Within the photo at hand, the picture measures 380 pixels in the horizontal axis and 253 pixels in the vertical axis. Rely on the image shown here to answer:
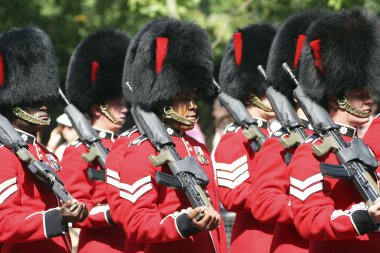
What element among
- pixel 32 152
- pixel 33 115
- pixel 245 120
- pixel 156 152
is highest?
pixel 156 152

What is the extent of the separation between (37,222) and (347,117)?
1.82m

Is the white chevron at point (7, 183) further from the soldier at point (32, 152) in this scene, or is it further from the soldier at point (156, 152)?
the soldier at point (156, 152)

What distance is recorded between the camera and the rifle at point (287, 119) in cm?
651

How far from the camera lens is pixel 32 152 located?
254 inches

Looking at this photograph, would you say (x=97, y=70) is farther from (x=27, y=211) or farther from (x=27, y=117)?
(x=27, y=211)

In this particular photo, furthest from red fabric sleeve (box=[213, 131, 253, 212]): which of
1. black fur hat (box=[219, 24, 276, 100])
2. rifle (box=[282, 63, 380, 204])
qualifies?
rifle (box=[282, 63, 380, 204])

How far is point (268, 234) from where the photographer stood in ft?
22.8

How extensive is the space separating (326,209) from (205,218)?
0.59m

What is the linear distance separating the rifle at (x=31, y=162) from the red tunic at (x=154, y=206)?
0.35 metres

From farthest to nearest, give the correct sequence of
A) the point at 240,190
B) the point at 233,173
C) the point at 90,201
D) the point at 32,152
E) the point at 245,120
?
the point at 245,120
the point at 90,201
the point at 233,173
the point at 240,190
the point at 32,152

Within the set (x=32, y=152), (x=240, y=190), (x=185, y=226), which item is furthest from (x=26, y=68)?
(x=185, y=226)

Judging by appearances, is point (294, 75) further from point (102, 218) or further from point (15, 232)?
point (15, 232)

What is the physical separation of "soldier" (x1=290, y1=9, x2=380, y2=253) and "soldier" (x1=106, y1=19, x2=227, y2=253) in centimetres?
49

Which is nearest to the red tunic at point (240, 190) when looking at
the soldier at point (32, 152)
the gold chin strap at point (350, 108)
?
the soldier at point (32, 152)
